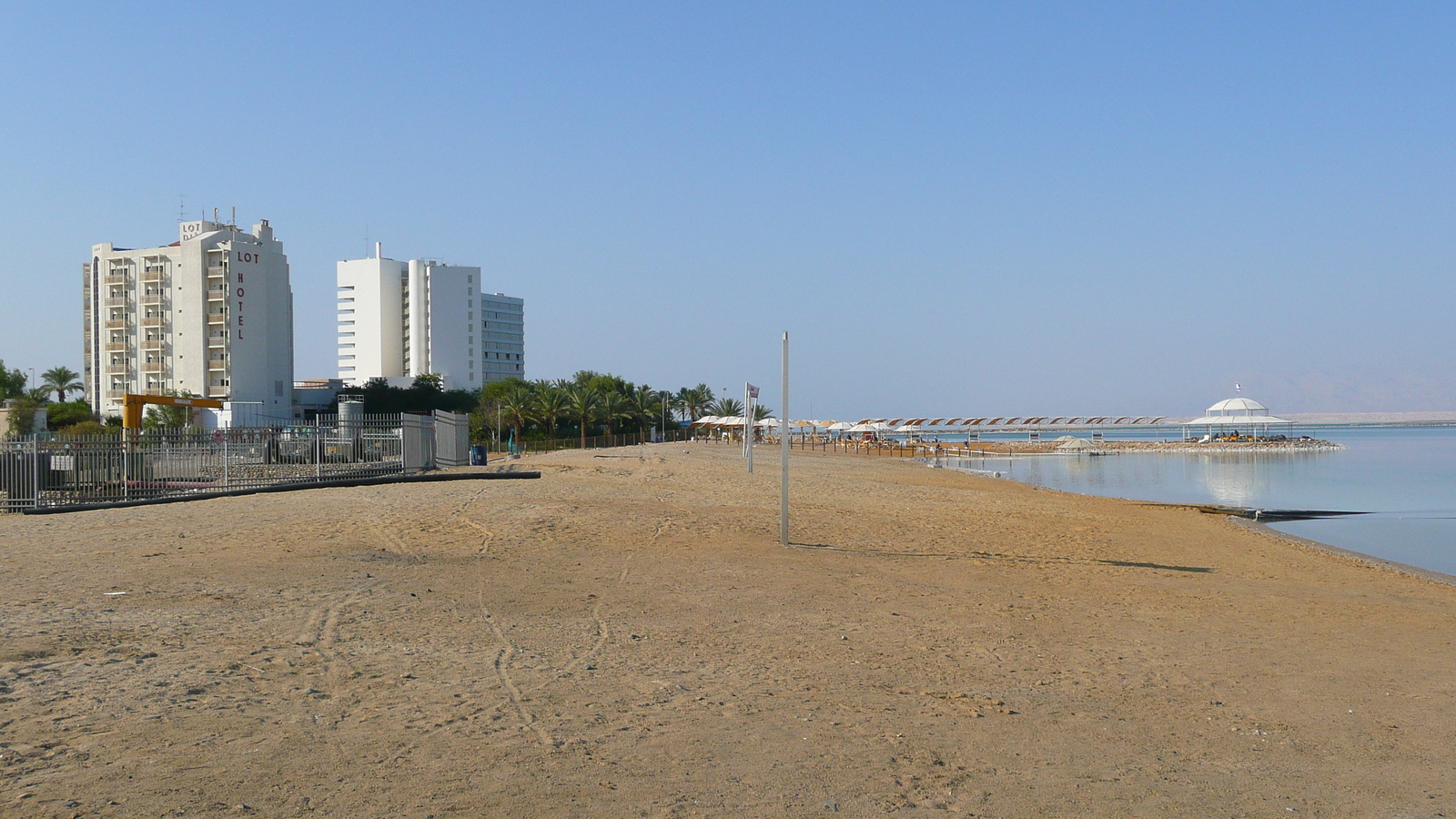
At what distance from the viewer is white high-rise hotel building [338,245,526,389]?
13825 centimetres

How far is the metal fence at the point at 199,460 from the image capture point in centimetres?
1789

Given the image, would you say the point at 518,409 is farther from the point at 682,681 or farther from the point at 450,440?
the point at 682,681

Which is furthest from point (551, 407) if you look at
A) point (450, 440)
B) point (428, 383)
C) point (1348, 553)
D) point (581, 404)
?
point (1348, 553)

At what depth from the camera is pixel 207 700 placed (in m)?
5.75

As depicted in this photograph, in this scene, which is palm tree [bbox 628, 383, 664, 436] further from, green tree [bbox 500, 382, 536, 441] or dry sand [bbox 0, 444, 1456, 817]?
dry sand [bbox 0, 444, 1456, 817]

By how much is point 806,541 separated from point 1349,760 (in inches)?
374

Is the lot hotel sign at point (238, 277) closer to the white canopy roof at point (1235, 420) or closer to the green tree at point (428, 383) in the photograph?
the green tree at point (428, 383)

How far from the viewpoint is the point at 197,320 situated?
91.4 metres

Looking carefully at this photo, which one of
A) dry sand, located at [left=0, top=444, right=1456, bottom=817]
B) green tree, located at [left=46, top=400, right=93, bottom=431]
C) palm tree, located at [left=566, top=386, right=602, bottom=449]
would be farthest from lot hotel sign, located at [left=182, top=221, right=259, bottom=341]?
dry sand, located at [left=0, top=444, right=1456, bottom=817]

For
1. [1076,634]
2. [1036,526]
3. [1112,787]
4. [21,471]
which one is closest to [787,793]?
[1112,787]

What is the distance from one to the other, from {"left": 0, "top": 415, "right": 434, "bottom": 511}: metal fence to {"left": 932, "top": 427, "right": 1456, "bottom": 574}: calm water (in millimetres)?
22246

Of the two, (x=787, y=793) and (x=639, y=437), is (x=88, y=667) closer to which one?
(x=787, y=793)

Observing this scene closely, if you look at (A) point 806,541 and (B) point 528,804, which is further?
(A) point 806,541

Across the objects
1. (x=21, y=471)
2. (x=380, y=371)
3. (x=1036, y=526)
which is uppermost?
(x=380, y=371)
